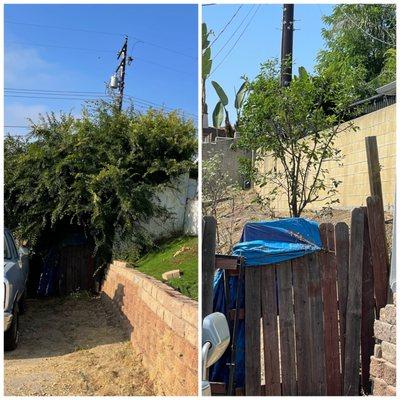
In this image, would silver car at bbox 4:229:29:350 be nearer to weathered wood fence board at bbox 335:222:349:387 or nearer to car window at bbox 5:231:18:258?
car window at bbox 5:231:18:258

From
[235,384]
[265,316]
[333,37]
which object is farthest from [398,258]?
[333,37]

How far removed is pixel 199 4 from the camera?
2.20m

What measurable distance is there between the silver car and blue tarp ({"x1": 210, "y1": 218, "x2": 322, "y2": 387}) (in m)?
0.96

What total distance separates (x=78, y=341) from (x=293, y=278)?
4.00 feet

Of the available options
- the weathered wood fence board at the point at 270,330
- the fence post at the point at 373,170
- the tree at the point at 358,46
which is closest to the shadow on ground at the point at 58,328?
the weathered wood fence board at the point at 270,330

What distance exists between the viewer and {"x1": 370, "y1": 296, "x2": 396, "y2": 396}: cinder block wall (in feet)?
8.67

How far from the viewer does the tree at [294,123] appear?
4.03m

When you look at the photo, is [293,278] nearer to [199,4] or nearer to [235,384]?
[235,384]

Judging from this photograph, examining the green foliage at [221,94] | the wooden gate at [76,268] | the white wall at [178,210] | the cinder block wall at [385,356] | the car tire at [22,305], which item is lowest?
the cinder block wall at [385,356]

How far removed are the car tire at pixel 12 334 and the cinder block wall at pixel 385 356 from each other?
183cm

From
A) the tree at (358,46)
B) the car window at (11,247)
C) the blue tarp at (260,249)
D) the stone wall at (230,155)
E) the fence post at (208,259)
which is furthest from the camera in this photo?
the tree at (358,46)

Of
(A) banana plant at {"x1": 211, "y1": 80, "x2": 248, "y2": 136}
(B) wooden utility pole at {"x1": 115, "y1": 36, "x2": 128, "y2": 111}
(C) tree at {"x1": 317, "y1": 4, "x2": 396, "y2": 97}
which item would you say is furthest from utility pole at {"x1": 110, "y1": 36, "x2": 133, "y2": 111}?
(C) tree at {"x1": 317, "y1": 4, "x2": 396, "y2": 97}

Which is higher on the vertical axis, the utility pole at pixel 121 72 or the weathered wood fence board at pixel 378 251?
the utility pole at pixel 121 72

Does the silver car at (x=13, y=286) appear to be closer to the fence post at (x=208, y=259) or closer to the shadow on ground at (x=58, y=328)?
the shadow on ground at (x=58, y=328)
